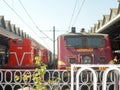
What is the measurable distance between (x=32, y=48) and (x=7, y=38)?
144 centimetres

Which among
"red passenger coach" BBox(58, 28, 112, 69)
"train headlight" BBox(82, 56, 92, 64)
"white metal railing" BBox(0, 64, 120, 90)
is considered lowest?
"white metal railing" BBox(0, 64, 120, 90)

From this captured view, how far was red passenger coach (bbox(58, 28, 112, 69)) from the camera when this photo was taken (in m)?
15.4

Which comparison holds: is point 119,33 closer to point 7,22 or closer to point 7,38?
point 7,38

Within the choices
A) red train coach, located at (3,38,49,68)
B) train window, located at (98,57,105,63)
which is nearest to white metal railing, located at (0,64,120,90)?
train window, located at (98,57,105,63)

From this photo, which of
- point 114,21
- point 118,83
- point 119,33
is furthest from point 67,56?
point 118,83

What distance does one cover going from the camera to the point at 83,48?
15648 millimetres

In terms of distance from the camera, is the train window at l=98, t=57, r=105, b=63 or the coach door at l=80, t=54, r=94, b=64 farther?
the train window at l=98, t=57, r=105, b=63

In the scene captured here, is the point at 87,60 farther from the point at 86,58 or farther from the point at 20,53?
the point at 20,53

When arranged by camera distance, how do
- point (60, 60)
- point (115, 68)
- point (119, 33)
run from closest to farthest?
point (115, 68) → point (60, 60) → point (119, 33)

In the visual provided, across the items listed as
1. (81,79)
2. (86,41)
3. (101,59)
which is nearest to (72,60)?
(86,41)

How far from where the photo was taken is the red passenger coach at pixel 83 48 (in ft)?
50.6

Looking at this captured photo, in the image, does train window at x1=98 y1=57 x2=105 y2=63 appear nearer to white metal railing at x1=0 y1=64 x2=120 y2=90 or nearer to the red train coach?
white metal railing at x1=0 y1=64 x2=120 y2=90

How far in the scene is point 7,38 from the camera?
19.6m

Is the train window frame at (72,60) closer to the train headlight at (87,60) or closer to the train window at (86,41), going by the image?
the train headlight at (87,60)
